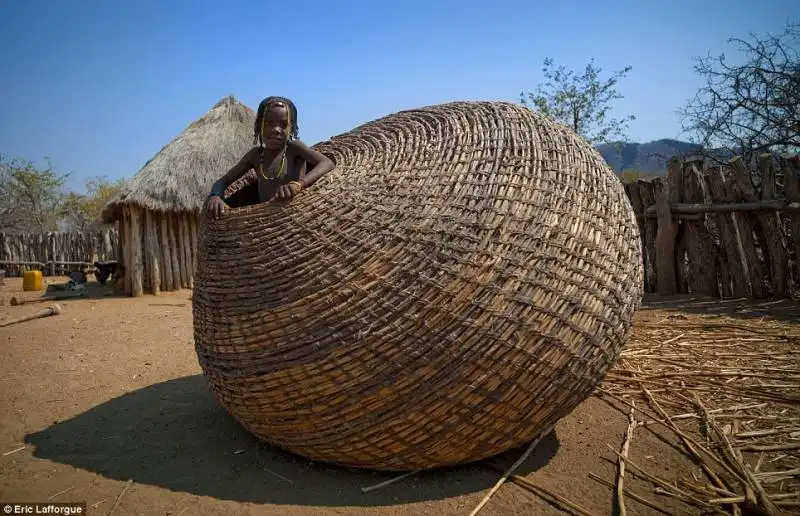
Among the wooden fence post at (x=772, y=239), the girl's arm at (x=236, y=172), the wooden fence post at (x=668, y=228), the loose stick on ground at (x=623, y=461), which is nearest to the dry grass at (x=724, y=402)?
the loose stick on ground at (x=623, y=461)

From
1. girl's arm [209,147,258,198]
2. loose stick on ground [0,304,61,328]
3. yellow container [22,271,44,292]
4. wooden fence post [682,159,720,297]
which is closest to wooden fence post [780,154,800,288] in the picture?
wooden fence post [682,159,720,297]

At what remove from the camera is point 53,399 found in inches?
171

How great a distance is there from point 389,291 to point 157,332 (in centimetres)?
626

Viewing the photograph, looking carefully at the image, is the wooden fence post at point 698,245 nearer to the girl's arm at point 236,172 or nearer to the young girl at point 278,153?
the young girl at point 278,153

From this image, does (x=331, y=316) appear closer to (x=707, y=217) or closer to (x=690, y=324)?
(x=690, y=324)

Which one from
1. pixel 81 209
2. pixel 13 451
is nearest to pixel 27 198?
pixel 81 209

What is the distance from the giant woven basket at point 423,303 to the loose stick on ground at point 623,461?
448 millimetres

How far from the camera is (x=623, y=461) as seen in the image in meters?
2.76

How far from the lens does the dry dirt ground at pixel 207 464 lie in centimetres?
248

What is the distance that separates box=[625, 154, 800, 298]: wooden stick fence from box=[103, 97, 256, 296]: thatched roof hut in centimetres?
995

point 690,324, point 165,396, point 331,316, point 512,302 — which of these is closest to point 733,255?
point 690,324

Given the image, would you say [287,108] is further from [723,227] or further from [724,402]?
[723,227]

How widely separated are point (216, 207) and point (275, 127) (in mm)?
617

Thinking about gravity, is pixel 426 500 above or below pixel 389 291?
below
